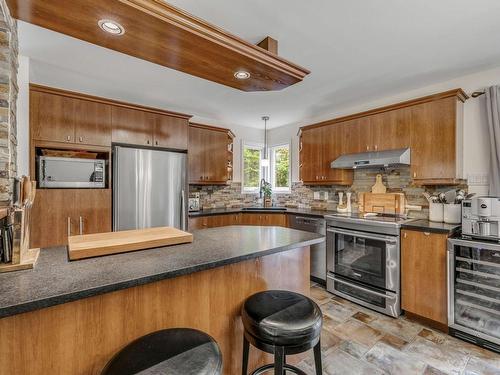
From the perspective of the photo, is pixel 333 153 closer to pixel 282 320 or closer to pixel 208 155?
pixel 208 155

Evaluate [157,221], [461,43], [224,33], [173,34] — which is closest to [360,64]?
[461,43]

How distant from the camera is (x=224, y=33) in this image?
137 centimetres

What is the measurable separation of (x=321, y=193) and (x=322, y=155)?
27.5 inches

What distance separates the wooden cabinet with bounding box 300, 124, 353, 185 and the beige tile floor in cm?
189

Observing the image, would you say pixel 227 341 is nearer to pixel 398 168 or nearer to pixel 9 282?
pixel 9 282

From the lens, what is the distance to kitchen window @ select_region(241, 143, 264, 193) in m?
5.00

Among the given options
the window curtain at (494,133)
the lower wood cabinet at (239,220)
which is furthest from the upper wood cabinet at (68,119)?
the window curtain at (494,133)

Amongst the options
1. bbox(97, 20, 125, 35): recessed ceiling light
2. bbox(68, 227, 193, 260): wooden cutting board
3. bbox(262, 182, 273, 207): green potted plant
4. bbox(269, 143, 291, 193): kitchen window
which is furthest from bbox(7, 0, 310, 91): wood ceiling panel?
bbox(269, 143, 291, 193): kitchen window

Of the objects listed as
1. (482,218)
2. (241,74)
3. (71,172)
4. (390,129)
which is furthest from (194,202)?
(482,218)

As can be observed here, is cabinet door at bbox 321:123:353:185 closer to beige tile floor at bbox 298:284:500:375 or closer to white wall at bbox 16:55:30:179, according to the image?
beige tile floor at bbox 298:284:500:375

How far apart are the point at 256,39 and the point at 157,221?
2.39 metres

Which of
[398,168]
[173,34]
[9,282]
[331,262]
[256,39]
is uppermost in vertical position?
[256,39]

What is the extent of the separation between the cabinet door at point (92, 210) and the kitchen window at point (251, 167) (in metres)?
2.54

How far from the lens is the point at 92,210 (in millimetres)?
2895
